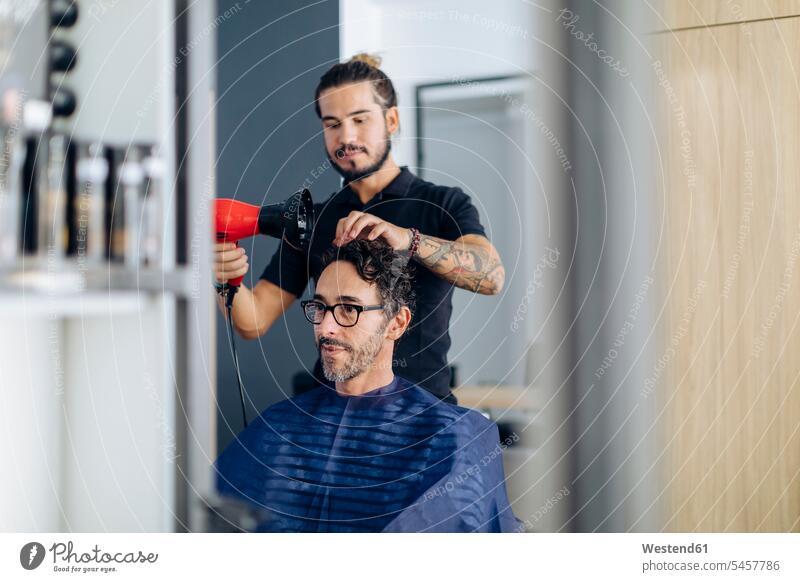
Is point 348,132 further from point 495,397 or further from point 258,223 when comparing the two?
point 495,397

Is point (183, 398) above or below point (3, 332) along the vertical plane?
below

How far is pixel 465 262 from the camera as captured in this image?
1.18m

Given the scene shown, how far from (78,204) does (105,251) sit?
99mm

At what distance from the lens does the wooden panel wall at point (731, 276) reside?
47.9 inches

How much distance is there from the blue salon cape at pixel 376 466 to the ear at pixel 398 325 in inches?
3.2

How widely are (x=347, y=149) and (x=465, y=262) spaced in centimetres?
29

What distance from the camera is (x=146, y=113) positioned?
4.11ft

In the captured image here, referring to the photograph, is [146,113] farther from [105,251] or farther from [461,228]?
[461,228]

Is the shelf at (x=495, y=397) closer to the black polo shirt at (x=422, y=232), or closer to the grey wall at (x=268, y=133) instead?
the black polo shirt at (x=422, y=232)

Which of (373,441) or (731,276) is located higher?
(731,276)

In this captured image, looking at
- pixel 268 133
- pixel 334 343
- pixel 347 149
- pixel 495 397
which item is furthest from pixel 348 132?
pixel 495 397

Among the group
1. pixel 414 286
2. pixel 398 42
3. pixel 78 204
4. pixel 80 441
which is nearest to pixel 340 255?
pixel 414 286
